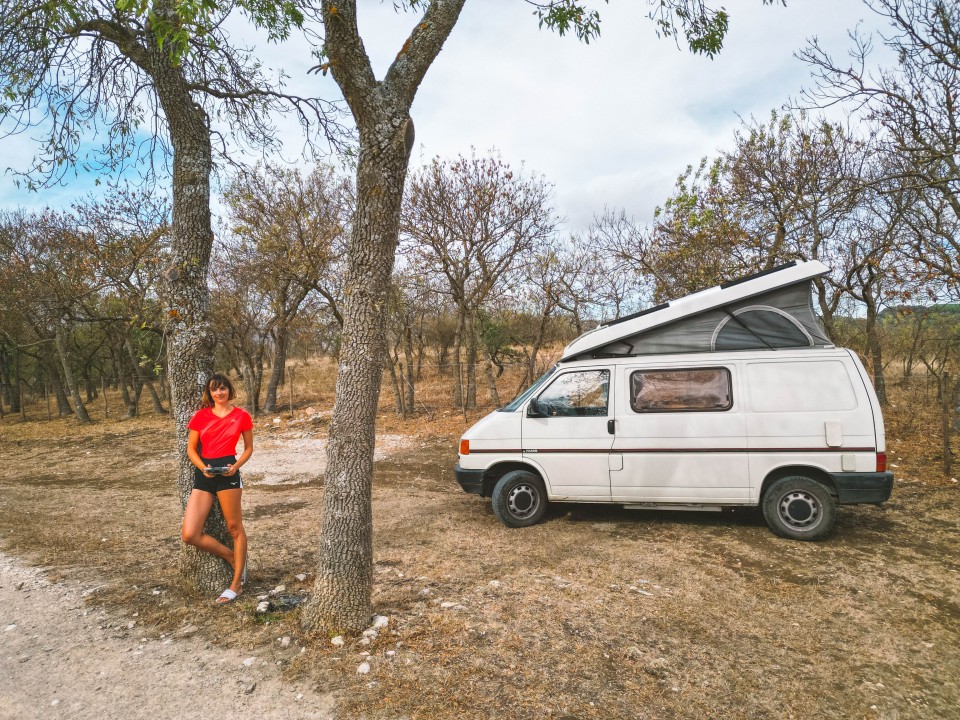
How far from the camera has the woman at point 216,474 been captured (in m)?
4.48

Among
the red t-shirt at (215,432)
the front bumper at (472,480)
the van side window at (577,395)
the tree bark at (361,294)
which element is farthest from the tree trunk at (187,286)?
the van side window at (577,395)

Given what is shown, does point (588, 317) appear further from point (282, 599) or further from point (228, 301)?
point (282, 599)

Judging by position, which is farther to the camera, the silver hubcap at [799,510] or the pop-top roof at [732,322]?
the pop-top roof at [732,322]

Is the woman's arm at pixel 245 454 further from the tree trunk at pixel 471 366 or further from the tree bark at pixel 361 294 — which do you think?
the tree trunk at pixel 471 366

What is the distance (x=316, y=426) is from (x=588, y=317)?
9828 mm

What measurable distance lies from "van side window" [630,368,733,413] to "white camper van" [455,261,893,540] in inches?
0.5

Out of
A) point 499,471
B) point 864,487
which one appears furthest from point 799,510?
point 499,471

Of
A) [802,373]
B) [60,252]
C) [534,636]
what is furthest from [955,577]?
[60,252]

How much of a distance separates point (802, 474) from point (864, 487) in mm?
550

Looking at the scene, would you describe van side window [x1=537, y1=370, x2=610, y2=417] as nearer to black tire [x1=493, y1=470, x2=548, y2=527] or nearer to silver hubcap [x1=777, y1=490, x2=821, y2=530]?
black tire [x1=493, y1=470, x2=548, y2=527]

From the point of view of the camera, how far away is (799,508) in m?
5.84

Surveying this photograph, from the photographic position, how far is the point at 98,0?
520cm

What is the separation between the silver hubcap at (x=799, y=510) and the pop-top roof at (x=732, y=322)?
1.62 m

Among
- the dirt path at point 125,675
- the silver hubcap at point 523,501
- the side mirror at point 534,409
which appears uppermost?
the side mirror at point 534,409
